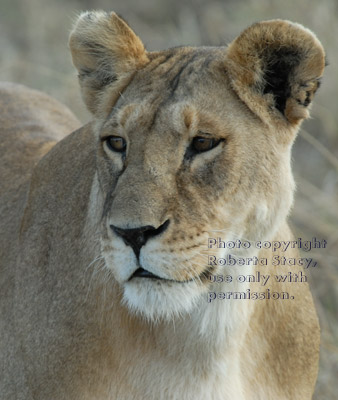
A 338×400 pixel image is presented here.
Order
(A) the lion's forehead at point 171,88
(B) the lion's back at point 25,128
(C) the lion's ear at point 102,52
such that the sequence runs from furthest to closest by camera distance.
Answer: (B) the lion's back at point 25,128, (C) the lion's ear at point 102,52, (A) the lion's forehead at point 171,88

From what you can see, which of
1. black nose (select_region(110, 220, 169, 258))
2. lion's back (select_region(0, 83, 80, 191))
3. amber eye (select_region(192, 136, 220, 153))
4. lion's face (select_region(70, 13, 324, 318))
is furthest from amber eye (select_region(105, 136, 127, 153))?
lion's back (select_region(0, 83, 80, 191))

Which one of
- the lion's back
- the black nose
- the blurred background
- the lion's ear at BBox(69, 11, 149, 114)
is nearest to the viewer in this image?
the black nose

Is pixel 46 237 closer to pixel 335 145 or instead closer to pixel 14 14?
pixel 335 145

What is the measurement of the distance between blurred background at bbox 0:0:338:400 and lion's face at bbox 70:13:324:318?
3.08 feet

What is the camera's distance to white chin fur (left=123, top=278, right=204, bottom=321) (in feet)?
10.0

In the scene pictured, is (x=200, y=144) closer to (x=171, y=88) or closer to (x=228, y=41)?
(x=171, y=88)

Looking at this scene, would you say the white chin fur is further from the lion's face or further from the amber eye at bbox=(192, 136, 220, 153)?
the amber eye at bbox=(192, 136, 220, 153)

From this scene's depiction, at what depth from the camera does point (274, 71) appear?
333 centimetres

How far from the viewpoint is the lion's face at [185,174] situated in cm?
302

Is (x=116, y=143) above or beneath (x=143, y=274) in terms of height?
above

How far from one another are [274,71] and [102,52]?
79cm

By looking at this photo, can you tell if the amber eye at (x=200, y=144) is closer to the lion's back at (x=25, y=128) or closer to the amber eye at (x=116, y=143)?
the amber eye at (x=116, y=143)

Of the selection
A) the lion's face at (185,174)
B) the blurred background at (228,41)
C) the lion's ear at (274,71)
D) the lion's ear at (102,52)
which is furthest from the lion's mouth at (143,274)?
the blurred background at (228,41)

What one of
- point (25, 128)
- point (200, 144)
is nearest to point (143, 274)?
point (200, 144)
